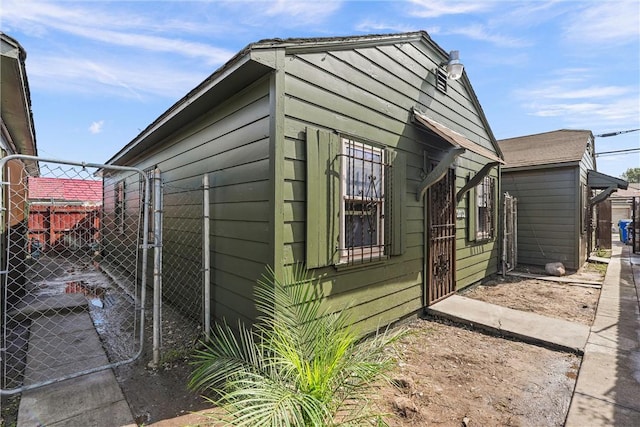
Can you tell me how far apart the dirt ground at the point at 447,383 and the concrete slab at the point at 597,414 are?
0.07m

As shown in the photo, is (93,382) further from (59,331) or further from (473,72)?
(473,72)

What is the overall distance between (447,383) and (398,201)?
1.97 m

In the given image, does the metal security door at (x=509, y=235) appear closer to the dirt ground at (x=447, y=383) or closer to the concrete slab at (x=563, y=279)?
the concrete slab at (x=563, y=279)

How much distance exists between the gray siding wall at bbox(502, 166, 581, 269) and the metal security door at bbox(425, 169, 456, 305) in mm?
4808

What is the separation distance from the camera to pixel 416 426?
80.3 inches

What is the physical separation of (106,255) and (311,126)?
374 inches

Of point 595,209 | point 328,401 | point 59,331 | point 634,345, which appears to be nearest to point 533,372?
point 634,345

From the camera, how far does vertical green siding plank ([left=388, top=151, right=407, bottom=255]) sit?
3.58m

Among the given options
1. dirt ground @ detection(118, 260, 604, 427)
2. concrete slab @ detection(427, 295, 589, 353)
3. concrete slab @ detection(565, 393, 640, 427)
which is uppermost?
concrete slab @ detection(427, 295, 589, 353)

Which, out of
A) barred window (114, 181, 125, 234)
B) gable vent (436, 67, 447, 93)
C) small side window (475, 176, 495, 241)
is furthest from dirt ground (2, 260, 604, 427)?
barred window (114, 181, 125, 234)

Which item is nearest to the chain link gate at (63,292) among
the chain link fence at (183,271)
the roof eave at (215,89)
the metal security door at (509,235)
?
the chain link fence at (183,271)

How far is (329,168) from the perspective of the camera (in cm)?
287

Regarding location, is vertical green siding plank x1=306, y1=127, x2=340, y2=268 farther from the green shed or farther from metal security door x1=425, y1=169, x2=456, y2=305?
metal security door x1=425, y1=169, x2=456, y2=305

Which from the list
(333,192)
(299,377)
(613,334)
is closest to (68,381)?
(299,377)
